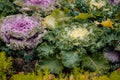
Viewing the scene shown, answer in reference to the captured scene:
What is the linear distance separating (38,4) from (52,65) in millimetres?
921

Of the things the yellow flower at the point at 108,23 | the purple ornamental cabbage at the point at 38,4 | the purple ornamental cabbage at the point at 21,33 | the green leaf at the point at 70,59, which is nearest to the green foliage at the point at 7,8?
the purple ornamental cabbage at the point at 38,4

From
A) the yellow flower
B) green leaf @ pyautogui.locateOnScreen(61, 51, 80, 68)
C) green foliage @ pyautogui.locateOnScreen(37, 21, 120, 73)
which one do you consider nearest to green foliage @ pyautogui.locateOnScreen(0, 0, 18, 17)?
green foliage @ pyautogui.locateOnScreen(37, 21, 120, 73)

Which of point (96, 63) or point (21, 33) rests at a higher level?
point (21, 33)

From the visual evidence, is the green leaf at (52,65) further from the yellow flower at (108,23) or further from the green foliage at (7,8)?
the green foliage at (7,8)

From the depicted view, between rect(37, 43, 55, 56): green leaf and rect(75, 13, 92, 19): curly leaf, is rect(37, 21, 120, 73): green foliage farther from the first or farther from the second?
rect(75, 13, 92, 19): curly leaf

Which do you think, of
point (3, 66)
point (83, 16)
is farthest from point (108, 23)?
point (3, 66)

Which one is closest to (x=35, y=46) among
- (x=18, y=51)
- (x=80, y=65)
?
(x=18, y=51)

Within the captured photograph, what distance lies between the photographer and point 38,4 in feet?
15.6

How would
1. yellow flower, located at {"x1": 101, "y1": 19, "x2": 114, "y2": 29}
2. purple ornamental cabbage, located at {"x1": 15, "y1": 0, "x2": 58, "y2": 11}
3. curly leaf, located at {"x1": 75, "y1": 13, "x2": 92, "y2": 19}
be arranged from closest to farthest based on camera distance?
yellow flower, located at {"x1": 101, "y1": 19, "x2": 114, "y2": 29} → curly leaf, located at {"x1": 75, "y1": 13, "x2": 92, "y2": 19} → purple ornamental cabbage, located at {"x1": 15, "y1": 0, "x2": 58, "y2": 11}

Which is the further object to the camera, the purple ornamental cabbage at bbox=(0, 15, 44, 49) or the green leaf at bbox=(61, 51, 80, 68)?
the purple ornamental cabbage at bbox=(0, 15, 44, 49)

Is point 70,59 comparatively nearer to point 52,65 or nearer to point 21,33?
point 52,65

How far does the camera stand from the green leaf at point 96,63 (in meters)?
4.11

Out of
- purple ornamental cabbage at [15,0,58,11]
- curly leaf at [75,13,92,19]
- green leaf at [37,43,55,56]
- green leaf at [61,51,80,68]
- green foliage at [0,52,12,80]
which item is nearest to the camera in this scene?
green foliage at [0,52,12,80]

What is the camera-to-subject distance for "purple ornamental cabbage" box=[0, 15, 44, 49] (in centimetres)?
431
